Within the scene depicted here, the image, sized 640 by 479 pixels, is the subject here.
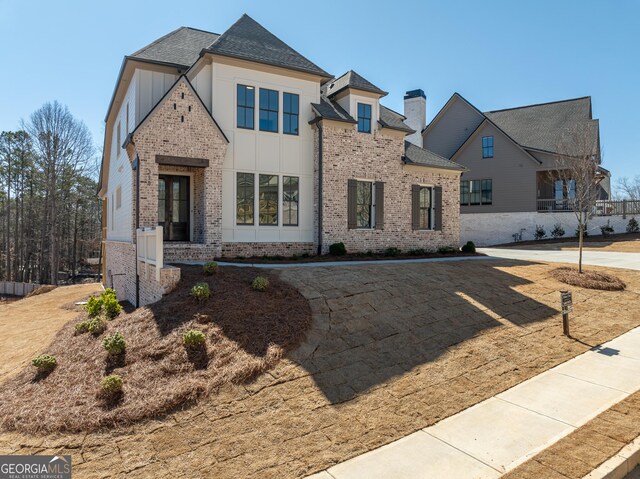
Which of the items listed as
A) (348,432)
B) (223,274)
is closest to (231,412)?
(348,432)

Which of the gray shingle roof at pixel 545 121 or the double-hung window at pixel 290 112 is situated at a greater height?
the gray shingle roof at pixel 545 121

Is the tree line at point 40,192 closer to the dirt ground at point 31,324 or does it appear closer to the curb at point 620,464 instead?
the dirt ground at point 31,324

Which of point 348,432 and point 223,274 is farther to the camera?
point 223,274

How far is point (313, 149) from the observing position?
1543 centimetres

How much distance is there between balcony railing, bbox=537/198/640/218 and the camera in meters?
27.6

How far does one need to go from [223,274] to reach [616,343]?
333 inches

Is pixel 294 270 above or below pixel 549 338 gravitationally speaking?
above

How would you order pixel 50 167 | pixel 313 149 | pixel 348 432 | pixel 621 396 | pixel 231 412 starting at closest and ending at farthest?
1. pixel 348 432
2. pixel 231 412
3. pixel 621 396
4. pixel 313 149
5. pixel 50 167

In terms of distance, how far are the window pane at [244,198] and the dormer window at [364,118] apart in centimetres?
493

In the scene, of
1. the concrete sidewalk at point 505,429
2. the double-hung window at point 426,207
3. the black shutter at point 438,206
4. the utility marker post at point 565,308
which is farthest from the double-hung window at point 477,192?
the concrete sidewalk at point 505,429

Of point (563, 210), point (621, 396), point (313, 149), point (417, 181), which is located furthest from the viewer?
point (563, 210)

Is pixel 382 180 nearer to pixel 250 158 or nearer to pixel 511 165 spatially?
pixel 250 158

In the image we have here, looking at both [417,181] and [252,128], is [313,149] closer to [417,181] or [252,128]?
[252,128]

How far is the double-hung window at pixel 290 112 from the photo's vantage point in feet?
49.0
